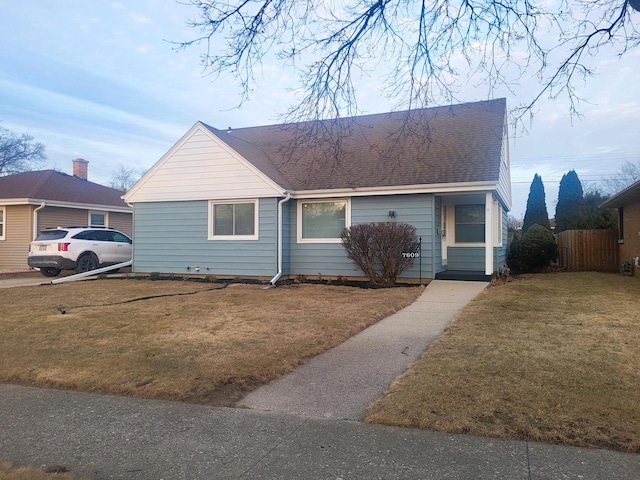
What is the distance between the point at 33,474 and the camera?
310 centimetres

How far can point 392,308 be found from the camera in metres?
9.21

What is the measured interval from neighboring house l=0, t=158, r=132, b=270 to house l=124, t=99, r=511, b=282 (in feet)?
18.7

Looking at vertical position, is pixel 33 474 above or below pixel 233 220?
below

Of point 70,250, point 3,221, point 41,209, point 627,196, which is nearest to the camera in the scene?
point 627,196

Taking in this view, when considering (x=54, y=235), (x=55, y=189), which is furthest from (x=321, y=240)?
(x=55, y=189)

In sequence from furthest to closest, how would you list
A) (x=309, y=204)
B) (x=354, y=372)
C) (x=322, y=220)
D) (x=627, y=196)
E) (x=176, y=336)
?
1. (x=627, y=196)
2. (x=309, y=204)
3. (x=322, y=220)
4. (x=176, y=336)
5. (x=354, y=372)

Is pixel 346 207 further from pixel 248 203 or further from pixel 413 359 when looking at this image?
pixel 413 359

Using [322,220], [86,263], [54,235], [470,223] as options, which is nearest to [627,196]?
[470,223]

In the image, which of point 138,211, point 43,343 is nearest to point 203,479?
point 43,343

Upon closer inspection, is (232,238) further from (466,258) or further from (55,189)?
(55,189)

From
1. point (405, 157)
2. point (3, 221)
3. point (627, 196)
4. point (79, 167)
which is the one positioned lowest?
point (3, 221)

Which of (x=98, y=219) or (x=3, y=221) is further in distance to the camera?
(x=98, y=219)

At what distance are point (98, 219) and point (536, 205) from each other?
2132cm

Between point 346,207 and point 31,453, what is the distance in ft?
36.9
